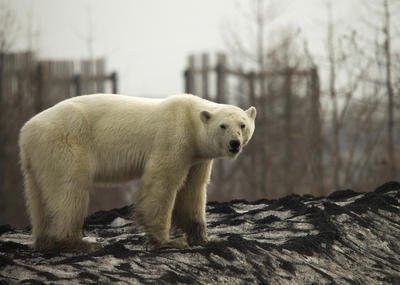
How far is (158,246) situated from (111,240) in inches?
34.9

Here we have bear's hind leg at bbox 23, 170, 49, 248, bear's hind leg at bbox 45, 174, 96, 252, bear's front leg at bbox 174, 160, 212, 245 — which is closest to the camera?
bear's hind leg at bbox 45, 174, 96, 252

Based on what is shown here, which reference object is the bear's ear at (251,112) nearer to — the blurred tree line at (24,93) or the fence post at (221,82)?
the blurred tree line at (24,93)

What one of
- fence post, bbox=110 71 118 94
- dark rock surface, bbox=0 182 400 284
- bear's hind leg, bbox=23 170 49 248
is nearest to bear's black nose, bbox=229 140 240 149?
Result: dark rock surface, bbox=0 182 400 284

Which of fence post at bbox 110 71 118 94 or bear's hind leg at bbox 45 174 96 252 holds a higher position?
fence post at bbox 110 71 118 94

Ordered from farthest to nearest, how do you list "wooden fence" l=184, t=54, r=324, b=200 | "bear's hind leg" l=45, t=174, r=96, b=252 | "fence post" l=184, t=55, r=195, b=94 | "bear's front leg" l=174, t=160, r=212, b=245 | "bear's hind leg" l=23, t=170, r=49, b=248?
"fence post" l=184, t=55, r=195, b=94 → "wooden fence" l=184, t=54, r=324, b=200 → "bear's front leg" l=174, t=160, r=212, b=245 → "bear's hind leg" l=23, t=170, r=49, b=248 → "bear's hind leg" l=45, t=174, r=96, b=252

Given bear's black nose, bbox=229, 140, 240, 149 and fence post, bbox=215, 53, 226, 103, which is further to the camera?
fence post, bbox=215, 53, 226, 103

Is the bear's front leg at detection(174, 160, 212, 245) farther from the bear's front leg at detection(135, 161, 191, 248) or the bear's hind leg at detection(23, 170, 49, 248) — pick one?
the bear's hind leg at detection(23, 170, 49, 248)

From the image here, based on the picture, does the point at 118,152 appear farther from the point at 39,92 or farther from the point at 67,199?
the point at 39,92

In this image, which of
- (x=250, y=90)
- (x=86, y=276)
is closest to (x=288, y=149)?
(x=250, y=90)

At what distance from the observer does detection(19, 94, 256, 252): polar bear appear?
6.78m

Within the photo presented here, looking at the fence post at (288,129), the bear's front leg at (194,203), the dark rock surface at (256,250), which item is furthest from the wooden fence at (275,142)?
the bear's front leg at (194,203)

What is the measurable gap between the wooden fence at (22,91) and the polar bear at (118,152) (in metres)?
7.81

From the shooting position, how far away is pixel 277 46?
17062 mm

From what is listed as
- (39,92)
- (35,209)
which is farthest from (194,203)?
(39,92)
